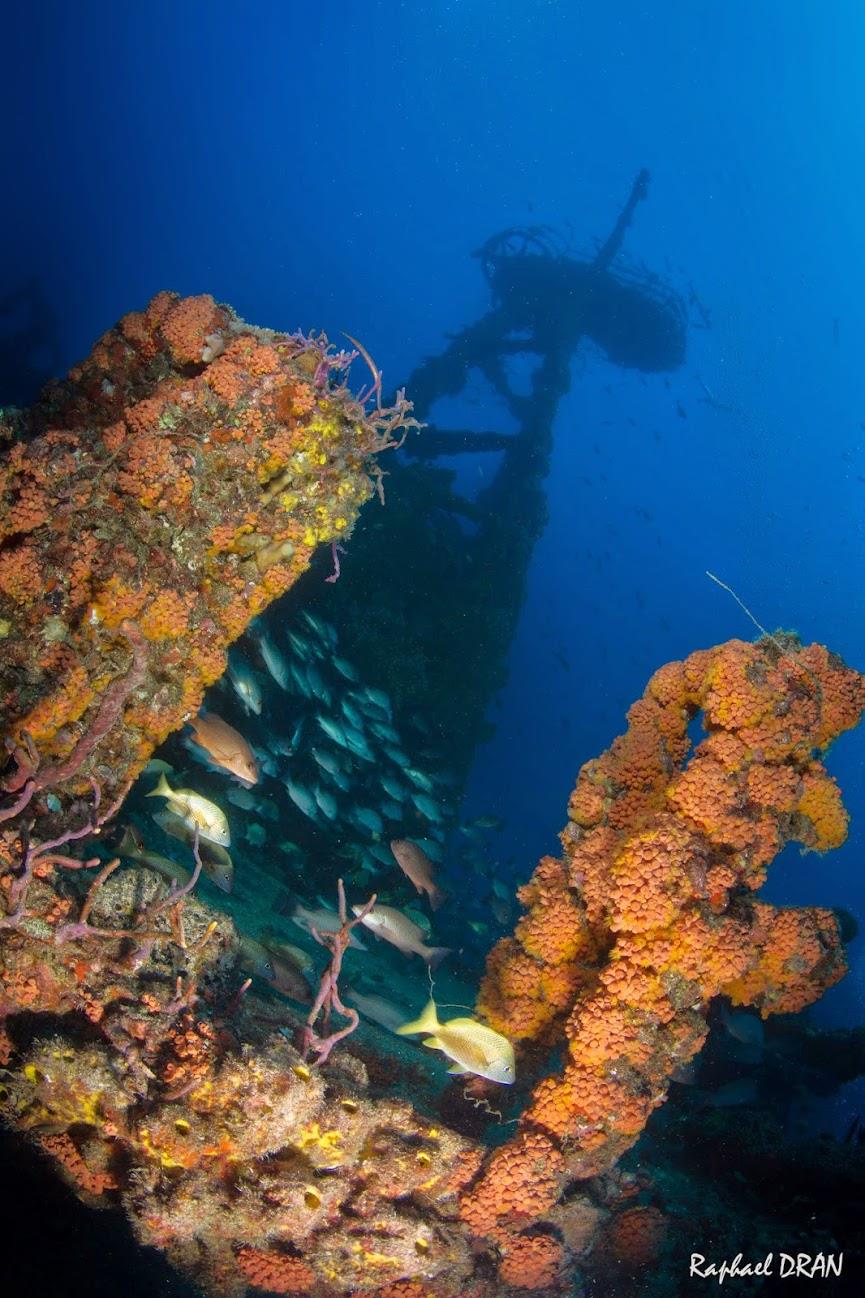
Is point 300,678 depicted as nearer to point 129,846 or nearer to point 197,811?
point 197,811

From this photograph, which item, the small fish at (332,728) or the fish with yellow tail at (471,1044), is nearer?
the fish with yellow tail at (471,1044)

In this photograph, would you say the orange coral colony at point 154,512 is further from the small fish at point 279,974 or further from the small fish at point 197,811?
the small fish at point 279,974

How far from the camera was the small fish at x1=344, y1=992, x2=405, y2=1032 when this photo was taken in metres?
5.98

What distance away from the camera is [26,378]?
3178cm

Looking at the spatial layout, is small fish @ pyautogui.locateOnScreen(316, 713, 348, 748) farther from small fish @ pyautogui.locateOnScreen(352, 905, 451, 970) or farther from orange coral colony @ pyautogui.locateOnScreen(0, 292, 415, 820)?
orange coral colony @ pyautogui.locateOnScreen(0, 292, 415, 820)

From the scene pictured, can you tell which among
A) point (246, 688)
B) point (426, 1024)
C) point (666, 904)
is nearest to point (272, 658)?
point (246, 688)

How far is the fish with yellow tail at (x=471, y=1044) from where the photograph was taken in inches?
151

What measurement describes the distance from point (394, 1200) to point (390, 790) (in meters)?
6.20

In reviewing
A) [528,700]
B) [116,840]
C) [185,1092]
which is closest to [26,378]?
[116,840]

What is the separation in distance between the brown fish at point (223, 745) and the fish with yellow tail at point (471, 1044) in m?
2.92

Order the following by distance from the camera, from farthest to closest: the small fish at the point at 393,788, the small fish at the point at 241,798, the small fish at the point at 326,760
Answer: the small fish at the point at 393,788
the small fish at the point at 326,760
the small fish at the point at 241,798

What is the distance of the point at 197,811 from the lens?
15.7ft

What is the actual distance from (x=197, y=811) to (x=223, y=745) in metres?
1.23

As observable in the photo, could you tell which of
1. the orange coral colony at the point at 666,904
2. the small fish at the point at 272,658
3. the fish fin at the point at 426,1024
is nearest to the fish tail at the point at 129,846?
the fish fin at the point at 426,1024
